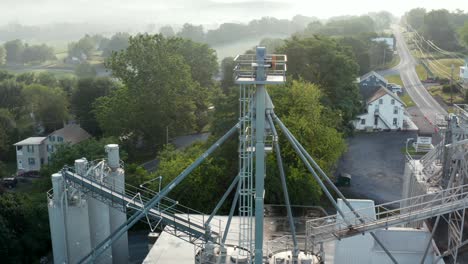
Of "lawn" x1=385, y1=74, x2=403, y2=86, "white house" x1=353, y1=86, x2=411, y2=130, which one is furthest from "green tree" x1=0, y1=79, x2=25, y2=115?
"lawn" x1=385, y1=74, x2=403, y2=86

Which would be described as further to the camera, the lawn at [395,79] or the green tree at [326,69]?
the lawn at [395,79]

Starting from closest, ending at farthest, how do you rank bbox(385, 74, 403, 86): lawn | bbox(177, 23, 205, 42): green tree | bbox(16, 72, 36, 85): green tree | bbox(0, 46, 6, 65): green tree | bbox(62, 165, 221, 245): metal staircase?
bbox(62, 165, 221, 245): metal staircase
bbox(385, 74, 403, 86): lawn
bbox(16, 72, 36, 85): green tree
bbox(0, 46, 6, 65): green tree
bbox(177, 23, 205, 42): green tree

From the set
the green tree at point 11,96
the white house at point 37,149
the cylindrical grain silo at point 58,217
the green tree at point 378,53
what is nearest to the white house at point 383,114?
the white house at point 37,149

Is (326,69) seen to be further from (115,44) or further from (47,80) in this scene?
(115,44)

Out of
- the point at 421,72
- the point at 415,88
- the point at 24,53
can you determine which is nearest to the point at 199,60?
the point at 415,88

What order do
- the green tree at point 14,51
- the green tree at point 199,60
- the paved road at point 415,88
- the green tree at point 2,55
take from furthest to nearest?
1. the green tree at point 14,51
2. the green tree at point 2,55
3. the paved road at point 415,88
4. the green tree at point 199,60

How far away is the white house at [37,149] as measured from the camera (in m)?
56.3

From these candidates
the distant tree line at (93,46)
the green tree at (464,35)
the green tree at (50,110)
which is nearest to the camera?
the green tree at (50,110)

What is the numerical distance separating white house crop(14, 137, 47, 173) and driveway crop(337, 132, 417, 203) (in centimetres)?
3133

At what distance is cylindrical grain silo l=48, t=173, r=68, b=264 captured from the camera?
24344 millimetres

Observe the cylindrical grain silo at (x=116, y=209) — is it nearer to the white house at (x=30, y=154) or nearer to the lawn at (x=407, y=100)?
the white house at (x=30, y=154)

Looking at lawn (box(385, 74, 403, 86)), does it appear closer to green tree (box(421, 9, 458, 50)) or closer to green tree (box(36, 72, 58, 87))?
green tree (box(421, 9, 458, 50))

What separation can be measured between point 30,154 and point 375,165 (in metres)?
35.4

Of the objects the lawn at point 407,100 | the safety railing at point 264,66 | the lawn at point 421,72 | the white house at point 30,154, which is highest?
the safety railing at point 264,66
